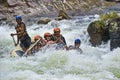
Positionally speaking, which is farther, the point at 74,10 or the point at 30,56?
the point at 74,10

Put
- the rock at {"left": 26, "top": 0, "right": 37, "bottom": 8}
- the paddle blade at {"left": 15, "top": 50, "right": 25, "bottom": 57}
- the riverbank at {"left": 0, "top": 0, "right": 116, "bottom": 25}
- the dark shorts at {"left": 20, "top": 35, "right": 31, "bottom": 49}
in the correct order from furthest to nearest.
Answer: the rock at {"left": 26, "top": 0, "right": 37, "bottom": 8}, the riverbank at {"left": 0, "top": 0, "right": 116, "bottom": 25}, the dark shorts at {"left": 20, "top": 35, "right": 31, "bottom": 49}, the paddle blade at {"left": 15, "top": 50, "right": 25, "bottom": 57}

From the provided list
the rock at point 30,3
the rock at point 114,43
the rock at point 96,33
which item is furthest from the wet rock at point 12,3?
the rock at point 114,43

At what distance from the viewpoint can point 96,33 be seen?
1420cm

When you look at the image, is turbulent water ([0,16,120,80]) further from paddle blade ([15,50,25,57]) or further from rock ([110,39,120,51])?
paddle blade ([15,50,25,57])

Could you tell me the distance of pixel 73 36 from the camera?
54.7 feet

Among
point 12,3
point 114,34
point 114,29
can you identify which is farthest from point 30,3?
point 114,34

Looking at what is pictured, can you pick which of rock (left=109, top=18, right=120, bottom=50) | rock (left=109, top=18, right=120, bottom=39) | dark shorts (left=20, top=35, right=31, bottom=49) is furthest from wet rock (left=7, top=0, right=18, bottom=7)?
rock (left=109, top=18, right=120, bottom=50)

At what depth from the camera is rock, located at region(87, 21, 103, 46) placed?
46.4 ft

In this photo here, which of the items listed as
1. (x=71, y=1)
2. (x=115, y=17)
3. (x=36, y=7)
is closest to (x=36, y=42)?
(x=115, y=17)

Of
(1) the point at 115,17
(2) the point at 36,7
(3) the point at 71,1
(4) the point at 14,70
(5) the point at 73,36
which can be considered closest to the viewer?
(4) the point at 14,70

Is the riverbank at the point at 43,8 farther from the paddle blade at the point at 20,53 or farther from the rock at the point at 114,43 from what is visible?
the rock at the point at 114,43

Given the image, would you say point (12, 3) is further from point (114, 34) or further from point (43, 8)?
point (114, 34)

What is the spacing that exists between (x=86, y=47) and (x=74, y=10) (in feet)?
39.0

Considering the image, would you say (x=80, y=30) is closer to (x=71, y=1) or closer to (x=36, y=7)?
(x=36, y=7)
